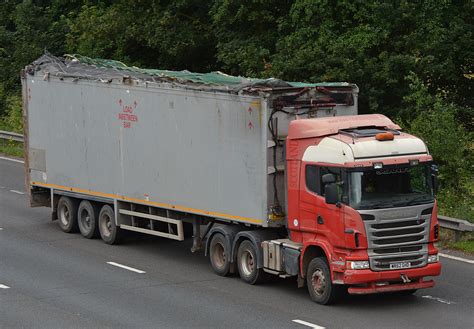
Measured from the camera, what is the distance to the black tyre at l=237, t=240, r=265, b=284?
2031 centimetres

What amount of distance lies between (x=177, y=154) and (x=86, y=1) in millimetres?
22087

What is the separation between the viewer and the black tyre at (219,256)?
69.1ft

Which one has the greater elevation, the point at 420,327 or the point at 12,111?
the point at 12,111

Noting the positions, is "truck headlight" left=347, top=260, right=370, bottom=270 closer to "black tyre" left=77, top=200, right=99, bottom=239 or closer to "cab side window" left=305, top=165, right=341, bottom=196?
"cab side window" left=305, top=165, right=341, bottom=196

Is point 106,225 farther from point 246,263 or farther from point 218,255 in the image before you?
point 246,263

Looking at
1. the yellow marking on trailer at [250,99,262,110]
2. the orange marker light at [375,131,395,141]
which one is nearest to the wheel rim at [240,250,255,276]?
the yellow marking on trailer at [250,99,262,110]

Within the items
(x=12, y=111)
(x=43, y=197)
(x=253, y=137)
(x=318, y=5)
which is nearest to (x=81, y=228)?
(x=43, y=197)

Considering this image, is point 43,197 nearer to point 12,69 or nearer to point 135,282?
point 135,282

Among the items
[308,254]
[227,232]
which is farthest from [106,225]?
[308,254]

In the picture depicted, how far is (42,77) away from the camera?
85.8 feet

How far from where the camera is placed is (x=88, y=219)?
25.3m

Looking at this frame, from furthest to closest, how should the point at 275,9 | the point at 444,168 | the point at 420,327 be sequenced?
the point at 275,9, the point at 444,168, the point at 420,327

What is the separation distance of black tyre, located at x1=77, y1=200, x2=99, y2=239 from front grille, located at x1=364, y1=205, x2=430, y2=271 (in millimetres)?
8502

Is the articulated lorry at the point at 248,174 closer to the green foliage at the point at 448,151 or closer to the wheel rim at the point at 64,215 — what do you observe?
the wheel rim at the point at 64,215
